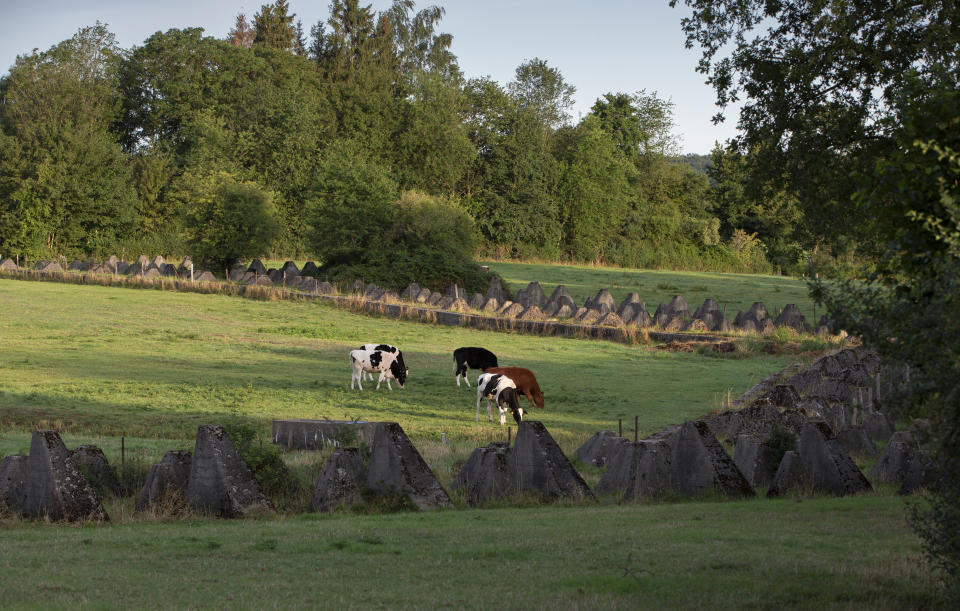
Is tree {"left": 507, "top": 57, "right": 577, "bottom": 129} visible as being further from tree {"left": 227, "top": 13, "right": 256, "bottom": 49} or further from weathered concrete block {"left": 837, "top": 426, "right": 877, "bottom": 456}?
weathered concrete block {"left": 837, "top": 426, "right": 877, "bottom": 456}

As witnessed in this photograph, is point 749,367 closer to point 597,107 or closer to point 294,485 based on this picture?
point 294,485

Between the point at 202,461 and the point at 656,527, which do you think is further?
the point at 202,461

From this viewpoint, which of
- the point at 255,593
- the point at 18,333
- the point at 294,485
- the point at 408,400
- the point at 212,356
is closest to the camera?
the point at 255,593

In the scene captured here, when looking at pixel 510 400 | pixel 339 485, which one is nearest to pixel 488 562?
pixel 339 485

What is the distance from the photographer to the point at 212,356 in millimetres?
29500

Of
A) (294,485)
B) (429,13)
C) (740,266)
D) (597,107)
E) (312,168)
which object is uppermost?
(429,13)

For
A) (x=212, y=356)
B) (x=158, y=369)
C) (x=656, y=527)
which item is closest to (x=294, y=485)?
(x=656, y=527)

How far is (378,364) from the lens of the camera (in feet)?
84.9

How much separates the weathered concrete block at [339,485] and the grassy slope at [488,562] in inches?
31.0

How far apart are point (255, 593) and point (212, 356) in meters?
22.7

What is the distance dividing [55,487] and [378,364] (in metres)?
15.0

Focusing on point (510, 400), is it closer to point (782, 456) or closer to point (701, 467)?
point (782, 456)

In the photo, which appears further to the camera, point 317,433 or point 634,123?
point 634,123

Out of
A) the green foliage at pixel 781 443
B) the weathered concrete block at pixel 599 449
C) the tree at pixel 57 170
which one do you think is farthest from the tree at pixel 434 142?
the green foliage at pixel 781 443
